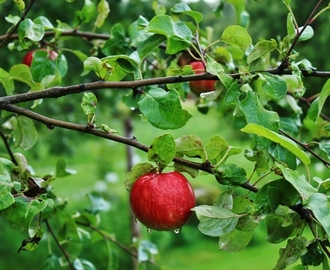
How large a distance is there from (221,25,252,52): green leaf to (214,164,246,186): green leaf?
0.20 metres

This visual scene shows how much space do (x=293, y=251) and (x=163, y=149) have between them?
0.17 meters

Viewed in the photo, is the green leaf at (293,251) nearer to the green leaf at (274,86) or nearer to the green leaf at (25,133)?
the green leaf at (274,86)

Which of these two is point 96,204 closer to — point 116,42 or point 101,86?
point 116,42

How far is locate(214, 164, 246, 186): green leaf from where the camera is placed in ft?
1.98

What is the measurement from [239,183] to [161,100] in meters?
0.13

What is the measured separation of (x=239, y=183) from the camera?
1.99ft

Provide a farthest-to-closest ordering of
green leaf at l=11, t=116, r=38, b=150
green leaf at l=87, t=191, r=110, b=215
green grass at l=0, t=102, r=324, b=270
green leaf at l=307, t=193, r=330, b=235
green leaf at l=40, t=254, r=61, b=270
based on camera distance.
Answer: green grass at l=0, t=102, r=324, b=270 < green leaf at l=87, t=191, r=110, b=215 < green leaf at l=40, t=254, r=61, b=270 < green leaf at l=11, t=116, r=38, b=150 < green leaf at l=307, t=193, r=330, b=235

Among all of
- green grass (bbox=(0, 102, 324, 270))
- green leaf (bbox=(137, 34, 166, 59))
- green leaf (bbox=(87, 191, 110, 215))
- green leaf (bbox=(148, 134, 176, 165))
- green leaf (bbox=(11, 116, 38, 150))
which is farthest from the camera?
green grass (bbox=(0, 102, 324, 270))

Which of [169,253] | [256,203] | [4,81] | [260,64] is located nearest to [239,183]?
[256,203]

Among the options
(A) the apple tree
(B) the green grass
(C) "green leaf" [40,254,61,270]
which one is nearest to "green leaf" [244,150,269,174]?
(A) the apple tree

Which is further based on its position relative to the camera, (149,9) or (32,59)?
(149,9)

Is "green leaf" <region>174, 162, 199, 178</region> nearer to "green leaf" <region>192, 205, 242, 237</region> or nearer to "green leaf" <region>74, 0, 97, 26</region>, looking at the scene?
"green leaf" <region>192, 205, 242, 237</region>

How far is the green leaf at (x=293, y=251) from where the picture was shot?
582mm

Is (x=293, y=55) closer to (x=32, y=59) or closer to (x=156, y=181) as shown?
(x=156, y=181)
